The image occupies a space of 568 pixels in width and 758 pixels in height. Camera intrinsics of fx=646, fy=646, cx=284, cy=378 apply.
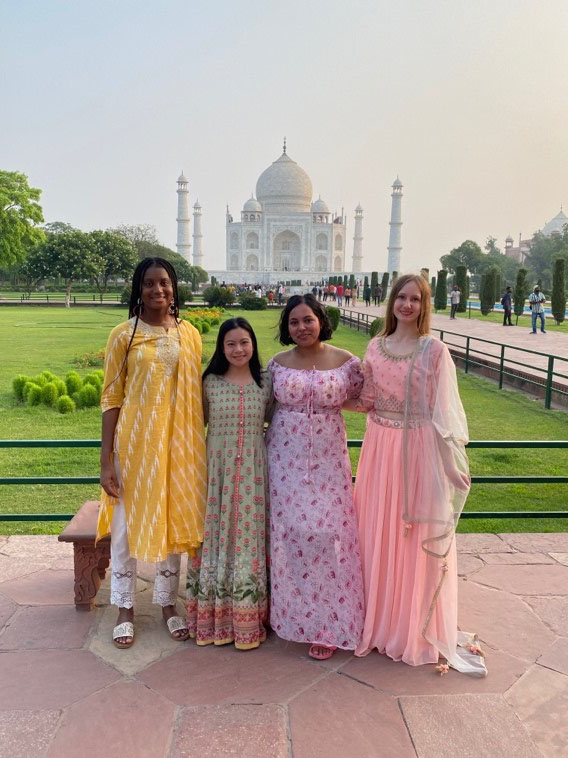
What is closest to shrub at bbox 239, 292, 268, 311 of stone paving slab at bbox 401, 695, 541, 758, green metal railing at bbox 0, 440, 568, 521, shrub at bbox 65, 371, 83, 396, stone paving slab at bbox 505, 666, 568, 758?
shrub at bbox 65, 371, 83, 396

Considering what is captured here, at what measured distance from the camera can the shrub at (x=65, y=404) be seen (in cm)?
657

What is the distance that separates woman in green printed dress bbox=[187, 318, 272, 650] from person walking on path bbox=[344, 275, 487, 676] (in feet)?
1.30

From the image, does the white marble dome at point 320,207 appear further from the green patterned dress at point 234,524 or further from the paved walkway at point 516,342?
the green patterned dress at point 234,524

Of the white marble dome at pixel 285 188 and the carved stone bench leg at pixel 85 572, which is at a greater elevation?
the white marble dome at pixel 285 188

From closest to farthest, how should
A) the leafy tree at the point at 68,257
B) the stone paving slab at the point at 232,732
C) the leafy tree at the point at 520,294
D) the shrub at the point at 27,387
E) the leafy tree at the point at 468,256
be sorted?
the stone paving slab at the point at 232,732
the shrub at the point at 27,387
the leafy tree at the point at 520,294
the leafy tree at the point at 68,257
the leafy tree at the point at 468,256

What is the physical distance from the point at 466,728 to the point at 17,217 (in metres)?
25.8

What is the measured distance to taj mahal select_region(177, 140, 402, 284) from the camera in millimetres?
56656

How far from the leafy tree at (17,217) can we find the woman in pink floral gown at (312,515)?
24.6m

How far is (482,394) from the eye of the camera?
776 centimetres

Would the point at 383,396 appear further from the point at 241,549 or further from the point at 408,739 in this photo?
the point at 408,739

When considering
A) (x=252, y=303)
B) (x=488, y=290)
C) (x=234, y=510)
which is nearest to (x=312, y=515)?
(x=234, y=510)

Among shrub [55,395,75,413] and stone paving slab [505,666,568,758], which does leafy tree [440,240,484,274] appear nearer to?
shrub [55,395,75,413]

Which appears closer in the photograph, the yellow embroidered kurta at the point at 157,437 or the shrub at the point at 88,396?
the yellow embroidered kurta at the point at 157,437

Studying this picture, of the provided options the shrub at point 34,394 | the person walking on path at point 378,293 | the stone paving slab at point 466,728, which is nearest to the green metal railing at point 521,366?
the stone paving slab at point 466,728
